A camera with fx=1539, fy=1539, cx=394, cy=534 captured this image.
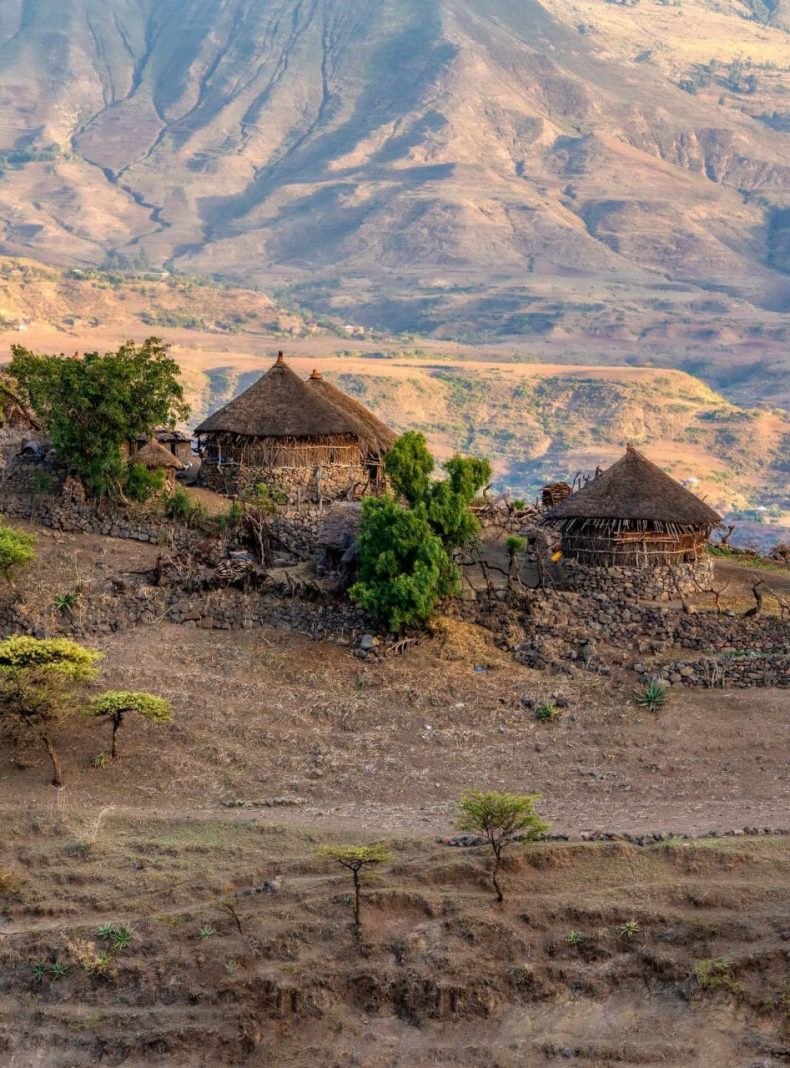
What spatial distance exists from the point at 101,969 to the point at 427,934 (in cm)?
432

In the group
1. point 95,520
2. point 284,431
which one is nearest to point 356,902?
point 95,520

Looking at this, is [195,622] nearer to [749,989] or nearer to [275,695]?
[275,695]

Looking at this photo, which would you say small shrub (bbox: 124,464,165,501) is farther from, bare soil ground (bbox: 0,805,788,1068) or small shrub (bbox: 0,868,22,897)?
small shrub (bbox: 0,868,22,897)

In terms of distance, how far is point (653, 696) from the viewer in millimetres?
27453

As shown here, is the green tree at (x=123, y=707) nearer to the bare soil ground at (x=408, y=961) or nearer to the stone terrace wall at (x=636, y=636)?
the bare soil ground at (x=408, y=961)

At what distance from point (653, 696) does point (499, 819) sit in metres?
7.17

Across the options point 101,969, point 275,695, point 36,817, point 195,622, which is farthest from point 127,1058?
point 195,622

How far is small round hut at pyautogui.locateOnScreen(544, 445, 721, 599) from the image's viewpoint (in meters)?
32.6

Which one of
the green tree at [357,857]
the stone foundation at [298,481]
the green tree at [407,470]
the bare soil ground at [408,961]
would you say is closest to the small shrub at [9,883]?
the bare soil ground at [408,961]

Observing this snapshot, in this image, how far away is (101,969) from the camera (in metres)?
20.3

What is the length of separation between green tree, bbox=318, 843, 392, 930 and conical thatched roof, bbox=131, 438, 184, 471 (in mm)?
19724

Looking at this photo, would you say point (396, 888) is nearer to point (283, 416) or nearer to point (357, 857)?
point (357, 857)

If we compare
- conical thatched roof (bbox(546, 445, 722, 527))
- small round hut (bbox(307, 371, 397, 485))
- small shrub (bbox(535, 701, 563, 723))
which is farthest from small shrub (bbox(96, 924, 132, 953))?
small round hut (bbox(307, 371, 397, 485))

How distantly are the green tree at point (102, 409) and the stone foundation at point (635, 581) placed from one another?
11032 millimetres
